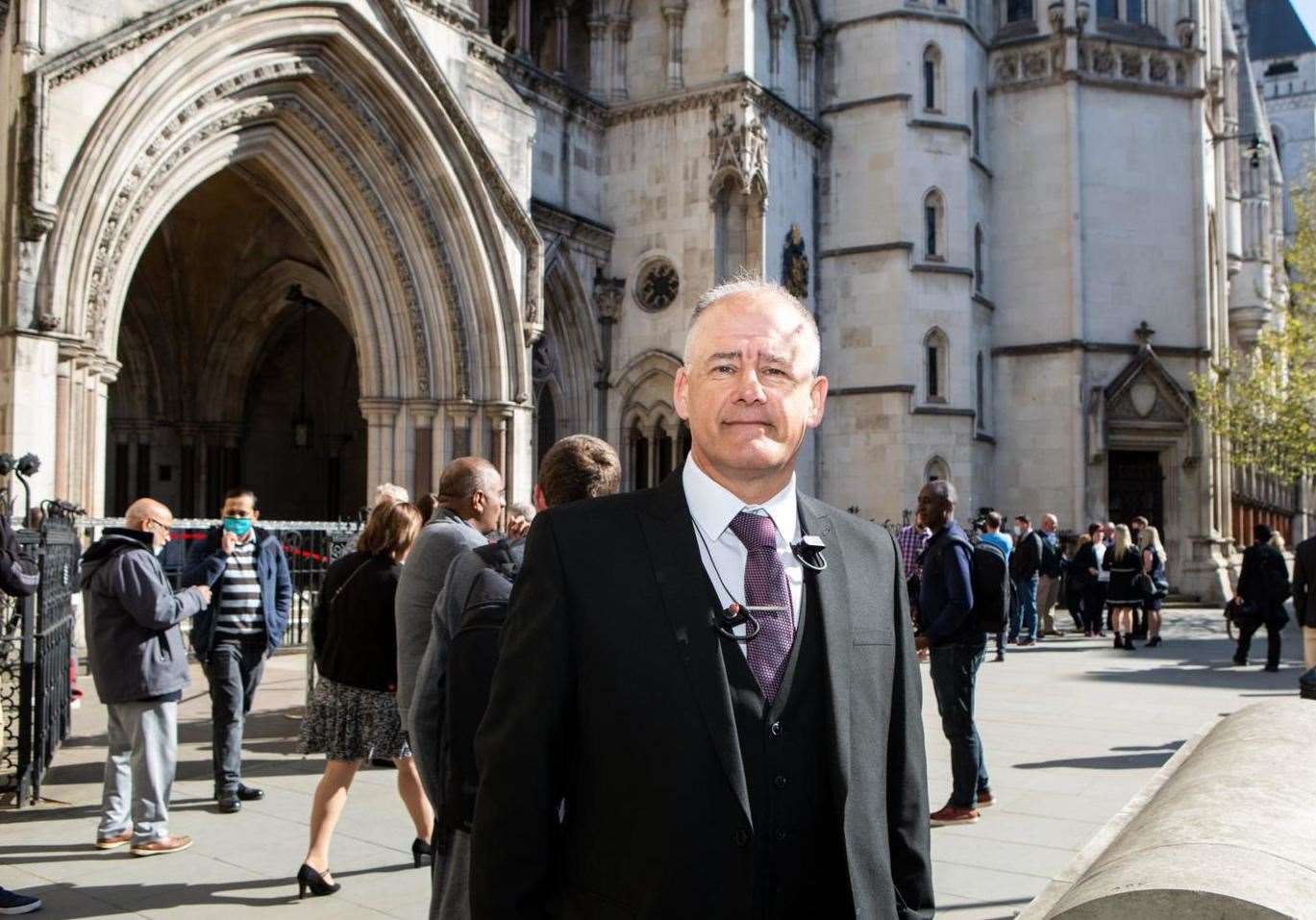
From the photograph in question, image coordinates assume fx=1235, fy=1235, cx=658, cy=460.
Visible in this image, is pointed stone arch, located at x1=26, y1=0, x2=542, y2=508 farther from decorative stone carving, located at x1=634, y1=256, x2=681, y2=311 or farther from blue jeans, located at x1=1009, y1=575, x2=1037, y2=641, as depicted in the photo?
blue jeans, located at x1=1009, y1=575, x2=1037, y2=641

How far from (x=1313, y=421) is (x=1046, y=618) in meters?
7.87

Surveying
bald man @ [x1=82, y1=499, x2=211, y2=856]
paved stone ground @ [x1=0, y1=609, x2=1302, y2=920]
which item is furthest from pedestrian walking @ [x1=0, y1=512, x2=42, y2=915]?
paved stone ground @ [x1=0, y1=609, x2=1302, y2=920]

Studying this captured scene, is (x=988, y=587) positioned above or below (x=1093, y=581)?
above

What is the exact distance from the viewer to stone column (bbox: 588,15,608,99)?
21.2 m

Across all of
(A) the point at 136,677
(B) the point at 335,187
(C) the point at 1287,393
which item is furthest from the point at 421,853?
(C) the point at 1287,393

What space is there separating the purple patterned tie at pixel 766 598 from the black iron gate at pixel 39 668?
550cm

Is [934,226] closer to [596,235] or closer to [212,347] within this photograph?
[596,235]

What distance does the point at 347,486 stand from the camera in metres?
23.2

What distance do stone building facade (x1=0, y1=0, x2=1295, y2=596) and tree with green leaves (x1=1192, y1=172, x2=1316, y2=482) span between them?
69.5 inches

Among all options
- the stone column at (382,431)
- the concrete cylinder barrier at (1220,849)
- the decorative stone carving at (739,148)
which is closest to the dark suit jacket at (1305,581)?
the concrete cylinder barrier at (1220,849)

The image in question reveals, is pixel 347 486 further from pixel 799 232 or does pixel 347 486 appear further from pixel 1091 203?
pixel 1091 203

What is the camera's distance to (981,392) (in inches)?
959

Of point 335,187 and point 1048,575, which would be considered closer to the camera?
point 335,187

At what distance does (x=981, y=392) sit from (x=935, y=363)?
5.58 ft
